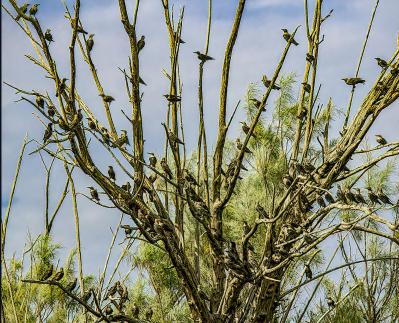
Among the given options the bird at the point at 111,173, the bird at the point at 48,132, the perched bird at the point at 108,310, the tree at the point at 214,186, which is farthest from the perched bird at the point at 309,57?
the perched bird at the point at 108,310

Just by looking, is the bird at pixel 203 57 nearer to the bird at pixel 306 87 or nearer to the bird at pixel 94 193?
the bird at pixel 306 87

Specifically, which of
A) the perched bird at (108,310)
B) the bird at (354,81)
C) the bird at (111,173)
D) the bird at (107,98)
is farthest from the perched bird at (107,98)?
the bird at (354,81)

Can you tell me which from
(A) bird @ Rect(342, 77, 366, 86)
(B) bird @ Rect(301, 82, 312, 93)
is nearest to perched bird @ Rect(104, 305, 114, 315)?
(B) bird @ Rect(301, 82, 312, 93)

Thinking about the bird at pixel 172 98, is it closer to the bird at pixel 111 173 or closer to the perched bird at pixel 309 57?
the bird at pixel 111 173

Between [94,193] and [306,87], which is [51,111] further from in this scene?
[306,87]

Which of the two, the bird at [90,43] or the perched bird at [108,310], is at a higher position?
the bird at [90,43]

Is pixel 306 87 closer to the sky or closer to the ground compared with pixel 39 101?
closer to the sky

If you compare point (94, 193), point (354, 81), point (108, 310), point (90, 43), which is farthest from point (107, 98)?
point (354, 81)

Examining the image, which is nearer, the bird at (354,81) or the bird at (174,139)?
the bird at (174,139)

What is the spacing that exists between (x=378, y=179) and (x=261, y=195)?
115cm

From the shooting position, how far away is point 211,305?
3.27 metres

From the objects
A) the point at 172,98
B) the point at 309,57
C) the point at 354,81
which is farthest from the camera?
the point at 354,81

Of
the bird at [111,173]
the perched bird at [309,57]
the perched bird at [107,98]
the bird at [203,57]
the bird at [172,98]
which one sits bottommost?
the bird at [111,173]

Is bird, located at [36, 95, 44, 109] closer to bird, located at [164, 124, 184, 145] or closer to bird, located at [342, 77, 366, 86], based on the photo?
bird, located at [164, 124, 184, 145]
